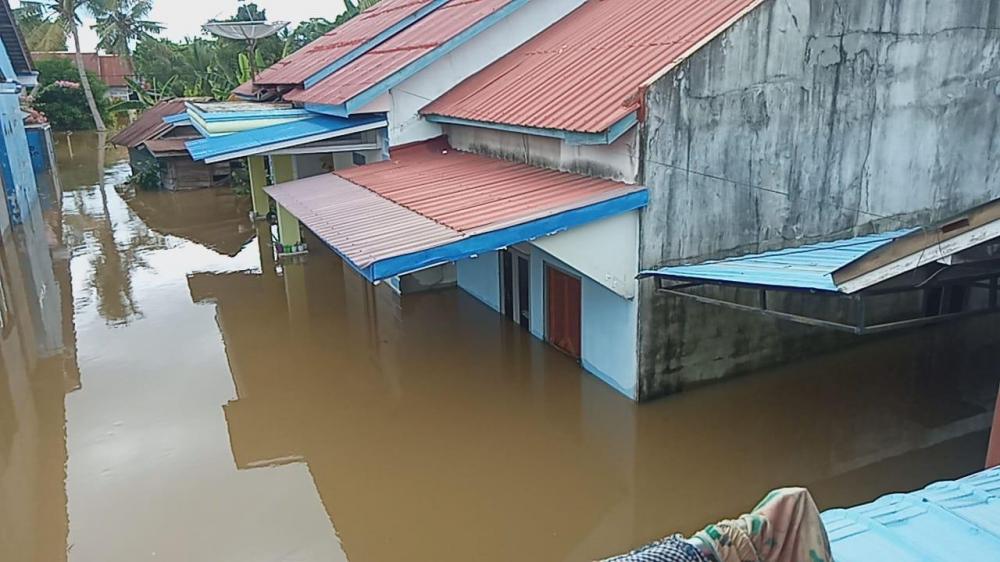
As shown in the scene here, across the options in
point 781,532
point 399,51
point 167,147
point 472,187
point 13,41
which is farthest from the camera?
point 167,147

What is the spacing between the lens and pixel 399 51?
13.3 meters

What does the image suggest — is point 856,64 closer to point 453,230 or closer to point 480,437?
point 453,230

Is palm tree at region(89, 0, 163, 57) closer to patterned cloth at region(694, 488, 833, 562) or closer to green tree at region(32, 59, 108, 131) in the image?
green tree at region(32, 59, 108, 131)

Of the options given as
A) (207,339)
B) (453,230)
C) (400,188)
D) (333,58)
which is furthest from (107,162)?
(453,230)

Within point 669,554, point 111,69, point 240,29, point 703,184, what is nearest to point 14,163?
point 240,29

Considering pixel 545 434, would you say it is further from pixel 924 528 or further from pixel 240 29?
pixel 240 29

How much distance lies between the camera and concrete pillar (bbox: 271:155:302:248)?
15945 millimetres

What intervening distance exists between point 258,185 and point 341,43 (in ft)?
15.8

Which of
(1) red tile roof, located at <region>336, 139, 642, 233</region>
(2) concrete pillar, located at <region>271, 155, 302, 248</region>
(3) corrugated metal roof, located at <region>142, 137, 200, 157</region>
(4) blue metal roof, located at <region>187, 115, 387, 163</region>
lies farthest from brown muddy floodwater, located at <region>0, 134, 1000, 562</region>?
(3) corrugated metal roof, located at <region>142, 137, 200, 157</region>

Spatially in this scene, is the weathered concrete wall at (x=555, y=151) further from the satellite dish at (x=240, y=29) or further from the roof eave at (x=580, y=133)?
the satellite dish at (x=240, y=29)

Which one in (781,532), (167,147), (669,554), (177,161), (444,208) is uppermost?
(444,208)

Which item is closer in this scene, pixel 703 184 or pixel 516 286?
pixel 703 184

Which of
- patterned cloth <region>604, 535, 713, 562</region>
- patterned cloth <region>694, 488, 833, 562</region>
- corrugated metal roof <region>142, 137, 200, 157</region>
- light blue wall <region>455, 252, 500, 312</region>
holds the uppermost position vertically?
patterned cloth <region>604, 535, 713, 562</region>

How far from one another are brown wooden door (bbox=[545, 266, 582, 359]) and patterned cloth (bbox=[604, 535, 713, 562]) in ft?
23.2
